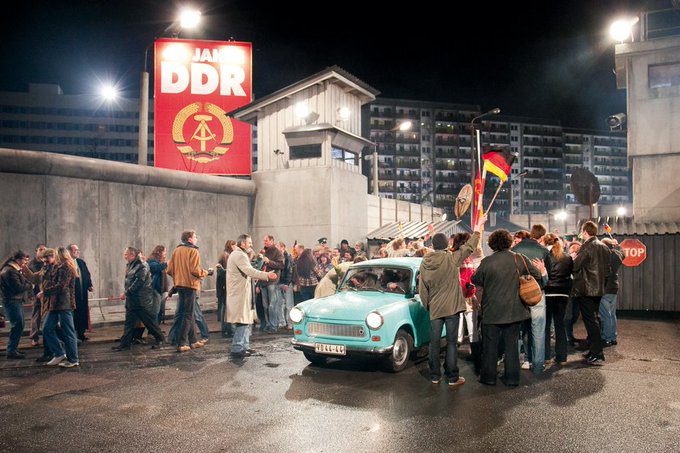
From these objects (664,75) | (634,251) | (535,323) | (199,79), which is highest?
(199,79)

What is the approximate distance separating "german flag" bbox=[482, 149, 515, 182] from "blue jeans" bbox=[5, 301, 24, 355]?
1112cm

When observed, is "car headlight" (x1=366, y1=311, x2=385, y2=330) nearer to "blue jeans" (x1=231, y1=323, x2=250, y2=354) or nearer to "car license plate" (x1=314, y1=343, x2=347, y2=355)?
"car license plate" (x1=314, y1=343, x2=347, y2=355)

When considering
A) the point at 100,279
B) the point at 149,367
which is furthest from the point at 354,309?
the point at 100,279

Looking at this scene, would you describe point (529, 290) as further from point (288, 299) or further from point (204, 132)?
point (204, 132)

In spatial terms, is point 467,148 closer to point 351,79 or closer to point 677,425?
point 351,79

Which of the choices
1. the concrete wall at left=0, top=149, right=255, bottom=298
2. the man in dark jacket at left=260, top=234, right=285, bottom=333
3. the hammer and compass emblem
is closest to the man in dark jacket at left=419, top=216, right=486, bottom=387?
the man in dark jacket at left=260, top=234, right=285, bottom=333

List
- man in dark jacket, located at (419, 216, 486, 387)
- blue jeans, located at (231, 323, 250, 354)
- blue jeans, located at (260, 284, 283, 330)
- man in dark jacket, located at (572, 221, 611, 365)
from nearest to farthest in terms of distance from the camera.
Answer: man in dark jacket, located at (419, 216, 486, 387)
man in dark jacket, located at (572, 221, 611, 365)
blue jeans, located at (231, 323, 250, 354)
blue jeans, located at (260, 284, 283, 330)

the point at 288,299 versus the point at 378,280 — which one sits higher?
the point at 378,280

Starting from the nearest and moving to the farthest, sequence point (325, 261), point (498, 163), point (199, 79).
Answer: point (325, 261) → point (498, 163) → point (199, 79)

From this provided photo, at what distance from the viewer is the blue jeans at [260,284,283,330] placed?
457 inches

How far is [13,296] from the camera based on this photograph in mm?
9039

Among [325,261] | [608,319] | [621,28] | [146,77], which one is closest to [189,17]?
[146,77]

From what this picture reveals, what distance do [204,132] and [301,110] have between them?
547cm

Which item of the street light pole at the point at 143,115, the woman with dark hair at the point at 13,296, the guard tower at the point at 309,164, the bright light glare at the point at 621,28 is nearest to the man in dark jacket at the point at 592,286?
the woman with dark hair at the point at 13,296
